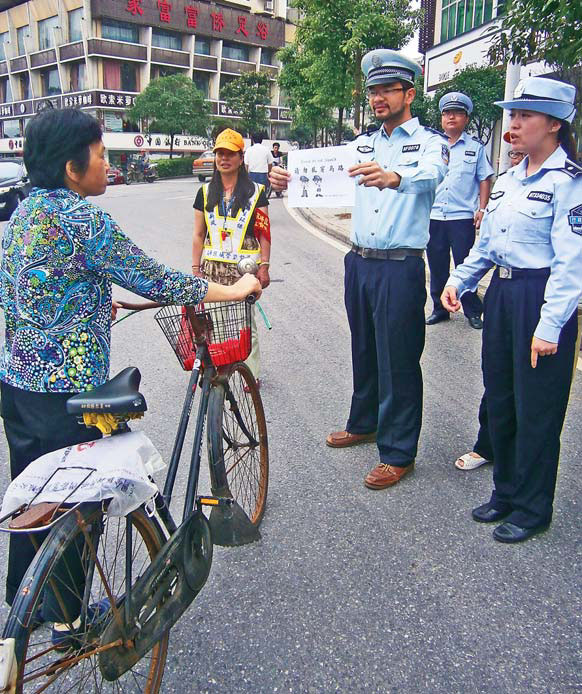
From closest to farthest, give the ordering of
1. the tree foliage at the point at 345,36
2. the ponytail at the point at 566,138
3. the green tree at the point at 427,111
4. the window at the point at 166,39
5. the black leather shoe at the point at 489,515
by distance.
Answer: the ponytail at the point at 566,138 < the black leather shoe at the point at 489,515 < the tree foliage at the point at 345,36 < the green tree at the point at 427,111 < the window at the point at 166,39

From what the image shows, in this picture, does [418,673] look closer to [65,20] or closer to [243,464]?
[243,464]

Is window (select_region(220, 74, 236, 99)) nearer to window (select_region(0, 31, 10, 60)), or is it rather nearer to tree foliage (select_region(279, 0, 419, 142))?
window (select_region(0, 31, 10, 60))

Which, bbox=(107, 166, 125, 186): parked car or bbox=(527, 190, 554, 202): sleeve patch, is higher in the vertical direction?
bbox=(107, 166, 125, 186): parked car

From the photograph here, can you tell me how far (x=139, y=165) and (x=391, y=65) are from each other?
114 feet

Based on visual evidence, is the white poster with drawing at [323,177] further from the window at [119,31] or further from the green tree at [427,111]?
the window at [119,31]

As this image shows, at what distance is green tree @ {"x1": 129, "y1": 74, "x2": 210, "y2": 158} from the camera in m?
46.2

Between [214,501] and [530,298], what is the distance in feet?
5.32

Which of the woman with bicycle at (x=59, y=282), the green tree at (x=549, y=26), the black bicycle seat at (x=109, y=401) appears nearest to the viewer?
the black bicycle seat at (x=109, y=401)

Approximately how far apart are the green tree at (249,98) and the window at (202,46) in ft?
27.8

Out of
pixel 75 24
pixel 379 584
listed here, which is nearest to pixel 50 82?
pixel 75 24

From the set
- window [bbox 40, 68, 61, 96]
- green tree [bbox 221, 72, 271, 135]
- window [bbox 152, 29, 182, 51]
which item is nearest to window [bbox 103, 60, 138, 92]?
window [bbox 152, 29, 182, 51]

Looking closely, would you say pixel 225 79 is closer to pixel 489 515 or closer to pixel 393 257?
pixel 393 257

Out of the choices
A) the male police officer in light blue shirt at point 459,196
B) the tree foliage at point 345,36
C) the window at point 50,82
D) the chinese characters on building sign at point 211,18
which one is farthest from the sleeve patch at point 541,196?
the window at point 50,82

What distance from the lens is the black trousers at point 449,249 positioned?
6.58 m
